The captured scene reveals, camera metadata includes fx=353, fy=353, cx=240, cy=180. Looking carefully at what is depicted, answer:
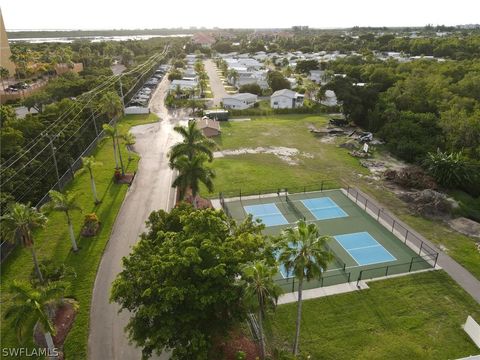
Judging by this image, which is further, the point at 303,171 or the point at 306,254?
the point at 303,171

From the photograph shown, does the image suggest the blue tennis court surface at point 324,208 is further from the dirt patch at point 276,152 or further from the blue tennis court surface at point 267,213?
the dirt patch at point 276,152

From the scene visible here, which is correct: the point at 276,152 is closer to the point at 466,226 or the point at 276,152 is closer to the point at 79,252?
the point at 466,226

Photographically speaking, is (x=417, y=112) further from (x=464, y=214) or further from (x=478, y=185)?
(x=464, y=214)

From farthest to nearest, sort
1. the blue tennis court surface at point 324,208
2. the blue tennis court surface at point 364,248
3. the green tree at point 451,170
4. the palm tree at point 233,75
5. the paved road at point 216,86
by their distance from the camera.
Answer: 1. the palm tree at point 233,75
2. the paved road at point 216,86
3. the green tree at point 451,170
4. the blue tennis court surface at point 324,208
5. the blue tennis court surface at point 364,248

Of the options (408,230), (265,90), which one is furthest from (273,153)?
(265,90)
